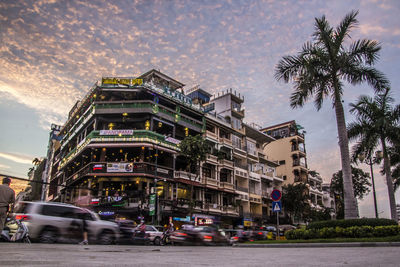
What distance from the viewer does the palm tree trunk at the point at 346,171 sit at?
1600 centimetres

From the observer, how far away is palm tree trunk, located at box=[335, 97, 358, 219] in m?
16.0

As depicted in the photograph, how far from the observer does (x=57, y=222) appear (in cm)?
1438

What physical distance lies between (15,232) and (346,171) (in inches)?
584

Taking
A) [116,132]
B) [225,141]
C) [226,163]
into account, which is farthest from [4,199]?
[225,141]

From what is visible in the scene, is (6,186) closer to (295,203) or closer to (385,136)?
(385,136)

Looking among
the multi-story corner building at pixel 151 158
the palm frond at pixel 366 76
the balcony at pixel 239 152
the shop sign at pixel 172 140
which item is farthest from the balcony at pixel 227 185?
the palm frond at pixel 366 76

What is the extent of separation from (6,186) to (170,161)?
3352 cm

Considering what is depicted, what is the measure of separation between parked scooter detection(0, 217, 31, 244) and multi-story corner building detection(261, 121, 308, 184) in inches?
2256

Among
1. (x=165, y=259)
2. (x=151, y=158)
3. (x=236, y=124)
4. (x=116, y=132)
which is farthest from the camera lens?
(x=236, y=124)

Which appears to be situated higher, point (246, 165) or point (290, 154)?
point (290, 154)

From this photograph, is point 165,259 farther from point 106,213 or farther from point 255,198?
point 255,198

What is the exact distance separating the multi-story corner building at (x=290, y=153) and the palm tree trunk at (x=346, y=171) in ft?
161

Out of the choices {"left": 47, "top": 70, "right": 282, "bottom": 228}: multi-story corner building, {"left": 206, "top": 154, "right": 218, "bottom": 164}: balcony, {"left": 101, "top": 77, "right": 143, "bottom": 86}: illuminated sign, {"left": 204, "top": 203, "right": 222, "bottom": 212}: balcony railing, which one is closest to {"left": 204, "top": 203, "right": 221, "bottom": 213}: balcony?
{"left": 204, "top": 203, "right": 222, "bottom": 212}: balcony railing

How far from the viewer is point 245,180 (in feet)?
171
